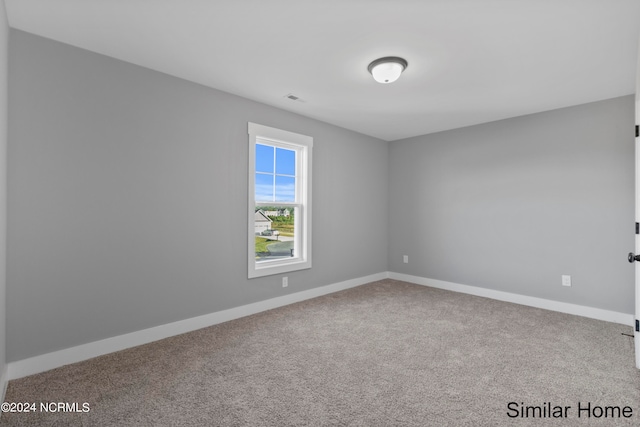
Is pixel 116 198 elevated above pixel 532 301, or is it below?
above

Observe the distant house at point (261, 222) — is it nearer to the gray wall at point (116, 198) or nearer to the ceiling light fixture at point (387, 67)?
the gray wall at point (116, 198)

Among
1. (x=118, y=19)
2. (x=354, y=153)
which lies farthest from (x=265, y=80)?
(x=354, y=153)

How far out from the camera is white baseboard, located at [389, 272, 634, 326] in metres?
3.31

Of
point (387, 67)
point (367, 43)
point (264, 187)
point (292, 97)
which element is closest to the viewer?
point (367, 43)

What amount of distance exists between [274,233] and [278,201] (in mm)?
404

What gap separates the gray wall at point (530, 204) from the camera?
132 inches

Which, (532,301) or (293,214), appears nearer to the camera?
(532,301)

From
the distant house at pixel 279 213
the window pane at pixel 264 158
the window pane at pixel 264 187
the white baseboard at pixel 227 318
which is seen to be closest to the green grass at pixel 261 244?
the distant house at pixel 279 213

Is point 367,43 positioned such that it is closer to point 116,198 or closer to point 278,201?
point 278,201

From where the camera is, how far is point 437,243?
479 centimetres

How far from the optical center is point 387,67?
8.36 feet

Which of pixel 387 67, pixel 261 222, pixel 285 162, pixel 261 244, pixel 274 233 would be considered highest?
pixel 387 67

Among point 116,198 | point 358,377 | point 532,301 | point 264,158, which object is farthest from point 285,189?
point 532,301

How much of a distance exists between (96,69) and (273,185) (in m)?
1.98
